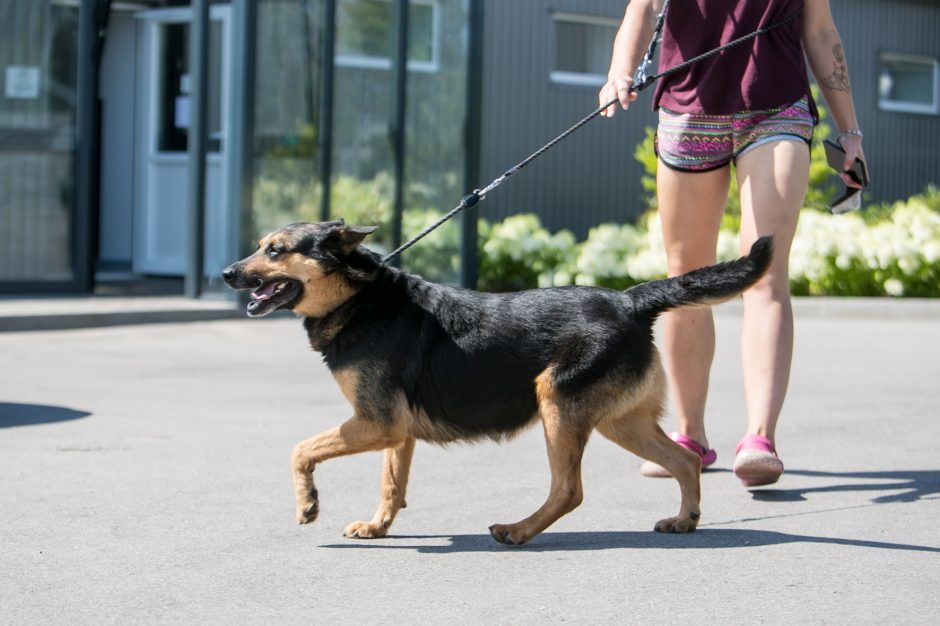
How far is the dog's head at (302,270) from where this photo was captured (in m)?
4.34

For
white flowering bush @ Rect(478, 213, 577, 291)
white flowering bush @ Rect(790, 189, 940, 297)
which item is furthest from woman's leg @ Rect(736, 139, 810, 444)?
white flowering bush @ Rect(478, 213, 577, 291)

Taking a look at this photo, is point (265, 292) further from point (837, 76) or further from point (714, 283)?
point (837, 76)

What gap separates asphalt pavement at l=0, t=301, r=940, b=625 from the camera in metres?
3.51

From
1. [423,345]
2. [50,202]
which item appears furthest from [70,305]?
[423,345]

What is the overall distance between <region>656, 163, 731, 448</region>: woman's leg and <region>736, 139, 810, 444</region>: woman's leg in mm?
159

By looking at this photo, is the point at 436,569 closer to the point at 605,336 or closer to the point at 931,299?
the point at 605,336

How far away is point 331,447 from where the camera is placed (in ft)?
13.8

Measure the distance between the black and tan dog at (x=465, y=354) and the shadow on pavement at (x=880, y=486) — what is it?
2.16ft

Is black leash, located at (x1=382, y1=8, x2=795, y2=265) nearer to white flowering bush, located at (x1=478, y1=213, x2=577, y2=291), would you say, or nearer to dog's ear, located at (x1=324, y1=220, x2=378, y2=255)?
dog's ear, located at (x1=324, y1=220, x2=378, y2=255)

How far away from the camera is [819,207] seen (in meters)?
15.7

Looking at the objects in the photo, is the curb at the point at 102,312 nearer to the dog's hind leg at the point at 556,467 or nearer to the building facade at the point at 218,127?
the building facade at the point at 218,127

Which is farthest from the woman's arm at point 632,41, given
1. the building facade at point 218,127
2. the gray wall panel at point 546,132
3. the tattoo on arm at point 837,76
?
the gray wall panel at point 546,132

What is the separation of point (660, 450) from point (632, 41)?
65.7 inches

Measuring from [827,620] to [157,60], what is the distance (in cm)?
1174
